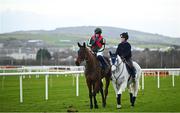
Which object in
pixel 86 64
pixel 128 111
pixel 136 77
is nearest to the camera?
pixel 128 111

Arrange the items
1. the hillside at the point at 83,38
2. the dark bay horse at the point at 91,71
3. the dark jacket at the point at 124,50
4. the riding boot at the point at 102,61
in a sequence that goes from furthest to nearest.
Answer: the hillside at the point at 83,38 < the dark jacket at the point at 124,50 < the riding boot at the point at 102,61 < the dark bay horse at the point at 91,71

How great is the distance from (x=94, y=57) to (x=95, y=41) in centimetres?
66

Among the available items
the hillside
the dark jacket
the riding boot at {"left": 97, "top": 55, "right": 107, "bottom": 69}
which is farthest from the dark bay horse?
the hillside

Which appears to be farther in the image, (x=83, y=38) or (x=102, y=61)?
(x=83, y=38)

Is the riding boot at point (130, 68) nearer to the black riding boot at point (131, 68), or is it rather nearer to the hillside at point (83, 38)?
the black riding boot at point (131, 68)

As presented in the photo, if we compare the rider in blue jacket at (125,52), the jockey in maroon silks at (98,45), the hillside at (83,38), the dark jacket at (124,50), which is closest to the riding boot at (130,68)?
the rider in blue jacket at (125,52)

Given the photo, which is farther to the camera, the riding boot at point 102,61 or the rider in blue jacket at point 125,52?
the rider in blue jacket at point 125,52

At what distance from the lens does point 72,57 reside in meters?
66.7

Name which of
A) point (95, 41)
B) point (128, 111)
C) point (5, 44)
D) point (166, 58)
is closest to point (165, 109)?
point (128, 111)

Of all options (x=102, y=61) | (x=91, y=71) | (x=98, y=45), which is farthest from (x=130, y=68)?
(x=91, y=71)

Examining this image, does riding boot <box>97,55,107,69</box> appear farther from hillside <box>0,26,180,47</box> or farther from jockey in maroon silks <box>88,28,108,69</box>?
hillside <box>0,26,180,47</box>

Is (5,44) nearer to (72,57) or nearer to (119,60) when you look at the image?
(72,57)

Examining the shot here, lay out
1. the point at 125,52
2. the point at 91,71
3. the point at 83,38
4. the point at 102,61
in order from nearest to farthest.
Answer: the point at 91,71 < the point at 102,61 < the point at 125,52 < the point at 83,38

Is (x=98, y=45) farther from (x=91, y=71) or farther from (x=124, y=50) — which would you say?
(x=91, y=71)
